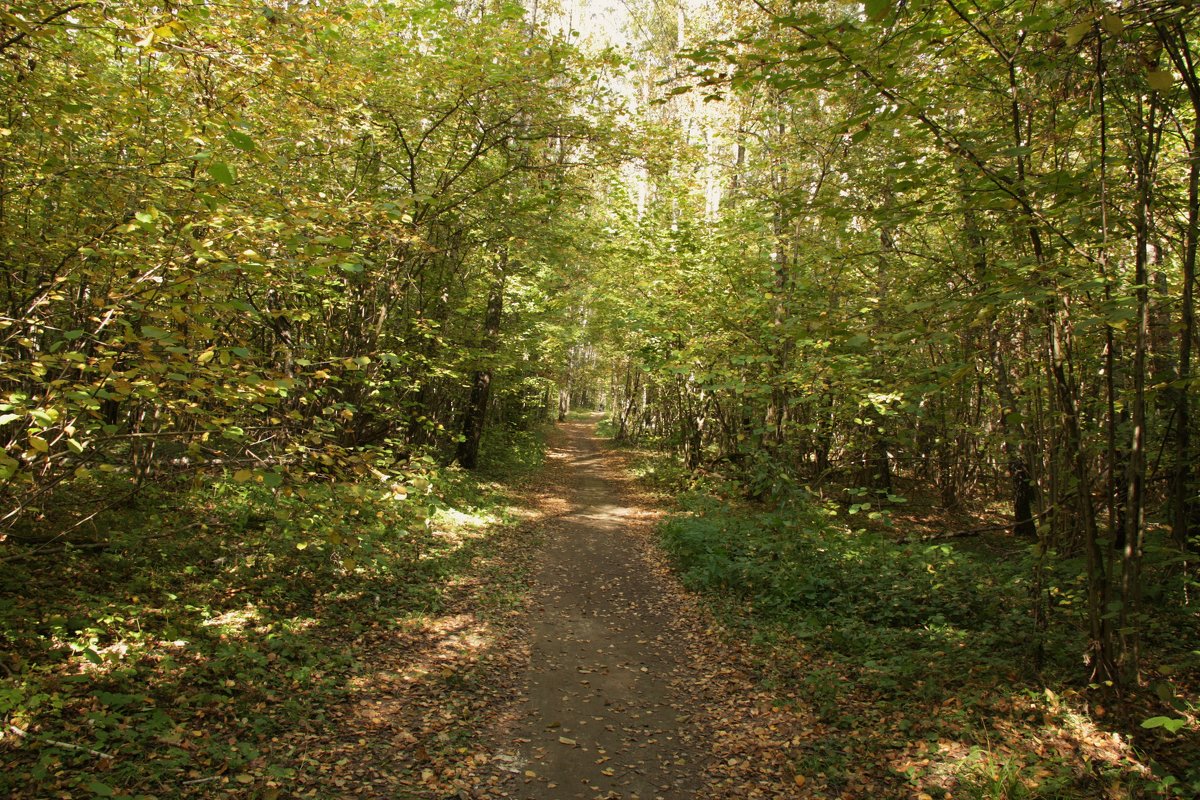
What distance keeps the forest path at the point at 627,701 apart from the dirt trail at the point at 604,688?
12 millimetres

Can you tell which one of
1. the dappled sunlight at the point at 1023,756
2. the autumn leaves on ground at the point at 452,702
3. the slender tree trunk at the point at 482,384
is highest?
the slender tree trunk at the point at 482,384

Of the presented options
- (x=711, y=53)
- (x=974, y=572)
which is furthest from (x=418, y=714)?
(x=974, y=572)

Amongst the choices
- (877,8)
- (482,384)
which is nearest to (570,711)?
(877,8)

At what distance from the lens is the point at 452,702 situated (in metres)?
5.39

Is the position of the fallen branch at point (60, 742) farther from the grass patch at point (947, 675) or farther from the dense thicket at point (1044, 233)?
the dense thicket at point (1044, 233)

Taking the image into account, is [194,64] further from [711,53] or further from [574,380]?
[574,380]

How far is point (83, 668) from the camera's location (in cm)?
454

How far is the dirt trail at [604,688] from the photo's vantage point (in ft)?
15.1

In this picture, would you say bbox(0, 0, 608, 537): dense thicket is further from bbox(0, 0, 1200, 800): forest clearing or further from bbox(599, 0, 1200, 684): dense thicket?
bbox(599, 0, 1200, 684): dense thicket

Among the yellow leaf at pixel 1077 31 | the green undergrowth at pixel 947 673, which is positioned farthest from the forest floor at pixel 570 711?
the yellow leaf at pixel 1077 31

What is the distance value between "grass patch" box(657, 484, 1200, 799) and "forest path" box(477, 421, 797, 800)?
49 cm

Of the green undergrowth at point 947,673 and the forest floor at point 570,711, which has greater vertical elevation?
the green undergrowth at point 947,673

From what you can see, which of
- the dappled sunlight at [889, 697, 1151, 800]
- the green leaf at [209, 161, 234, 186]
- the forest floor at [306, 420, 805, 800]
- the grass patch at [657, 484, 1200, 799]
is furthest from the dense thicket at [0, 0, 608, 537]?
the dappled sunlight at [889, 697, 1151, 800]

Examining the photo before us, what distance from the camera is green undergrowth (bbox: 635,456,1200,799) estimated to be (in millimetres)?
3982
